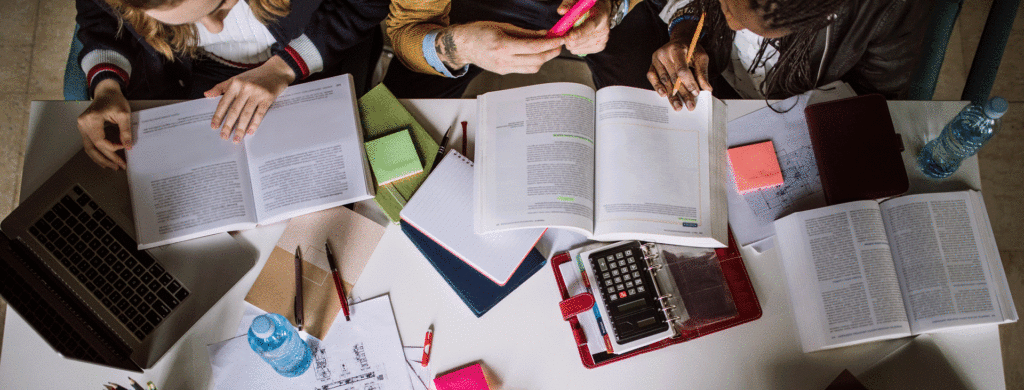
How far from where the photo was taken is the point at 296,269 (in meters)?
1.02

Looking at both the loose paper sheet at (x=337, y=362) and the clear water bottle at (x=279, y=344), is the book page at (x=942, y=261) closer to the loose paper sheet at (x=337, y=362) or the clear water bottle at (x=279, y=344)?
the loose paper sheet at (x=337, y=362)

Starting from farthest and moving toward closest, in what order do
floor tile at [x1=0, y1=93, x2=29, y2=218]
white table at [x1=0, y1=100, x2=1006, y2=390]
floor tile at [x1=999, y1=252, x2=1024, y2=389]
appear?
1. floor tile at [x1=0, y1=93, x2=29, y2=218]
2. floor tile at [x1=999, y1=252, x2=1024, y2=389]
3. white table at [x1=0, y1=100, x2=1006, y2=390]

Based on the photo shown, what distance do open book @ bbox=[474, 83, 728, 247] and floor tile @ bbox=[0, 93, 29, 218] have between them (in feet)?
5.79

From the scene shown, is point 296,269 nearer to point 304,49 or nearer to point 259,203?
point 259,203

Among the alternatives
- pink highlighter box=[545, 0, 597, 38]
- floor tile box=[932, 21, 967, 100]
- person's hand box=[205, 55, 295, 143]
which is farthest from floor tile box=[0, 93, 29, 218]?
floor tile box=[932, 21, 967, 100]

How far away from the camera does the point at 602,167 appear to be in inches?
40.2

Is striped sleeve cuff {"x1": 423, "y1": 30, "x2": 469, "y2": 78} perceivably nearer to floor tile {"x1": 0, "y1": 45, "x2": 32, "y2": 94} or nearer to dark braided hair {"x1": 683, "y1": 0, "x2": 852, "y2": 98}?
dark braided hair {"x1": 683, "y1": 0, "x2": 852, "y2": 98}

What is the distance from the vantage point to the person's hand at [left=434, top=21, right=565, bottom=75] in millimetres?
1082

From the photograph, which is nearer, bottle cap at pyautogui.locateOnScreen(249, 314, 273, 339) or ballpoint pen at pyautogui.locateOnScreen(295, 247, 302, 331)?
bottle cap at pyautogui.locateOnScreen(249, 314, 273, 339)

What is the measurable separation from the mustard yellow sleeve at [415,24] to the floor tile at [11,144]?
1.48m

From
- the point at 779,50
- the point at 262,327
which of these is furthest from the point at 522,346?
the point at 779,50

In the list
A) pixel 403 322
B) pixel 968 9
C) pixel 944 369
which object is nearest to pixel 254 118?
pixel 403 322

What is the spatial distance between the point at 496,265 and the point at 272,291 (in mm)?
427

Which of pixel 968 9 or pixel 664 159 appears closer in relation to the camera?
pixel 664 159
